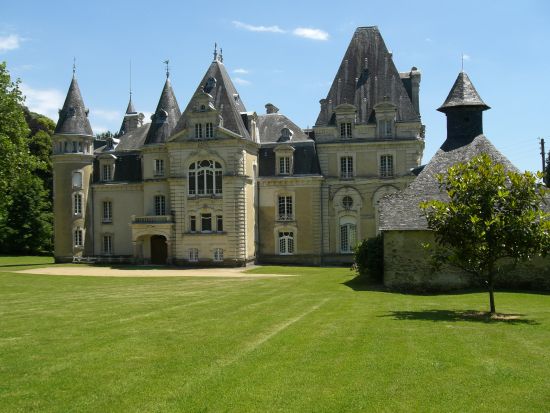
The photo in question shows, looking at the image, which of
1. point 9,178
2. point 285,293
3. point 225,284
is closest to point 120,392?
point 285,293

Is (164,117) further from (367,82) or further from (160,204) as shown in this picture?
(367,82)

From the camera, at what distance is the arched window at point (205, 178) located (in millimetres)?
43906

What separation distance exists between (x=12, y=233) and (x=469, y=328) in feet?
181

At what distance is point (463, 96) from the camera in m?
33.8

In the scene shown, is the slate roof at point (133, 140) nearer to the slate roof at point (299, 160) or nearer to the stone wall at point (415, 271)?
the slate roof at point (299, 160)

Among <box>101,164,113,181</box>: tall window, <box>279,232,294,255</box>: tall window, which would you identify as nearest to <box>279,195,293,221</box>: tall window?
<box>279,232,294,255</box>: tall window

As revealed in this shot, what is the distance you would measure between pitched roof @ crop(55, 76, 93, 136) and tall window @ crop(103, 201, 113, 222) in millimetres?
5758

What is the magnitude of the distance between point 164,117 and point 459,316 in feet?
113

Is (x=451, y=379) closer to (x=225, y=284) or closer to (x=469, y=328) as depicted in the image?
(x=469, y=328)

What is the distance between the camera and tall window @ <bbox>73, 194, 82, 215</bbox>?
49844mm

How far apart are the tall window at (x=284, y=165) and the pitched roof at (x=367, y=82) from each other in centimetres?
354

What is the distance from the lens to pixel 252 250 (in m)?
45.2

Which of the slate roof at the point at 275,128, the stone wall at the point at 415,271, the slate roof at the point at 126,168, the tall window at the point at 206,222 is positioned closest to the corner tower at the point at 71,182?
the slate roof at the point at 126,168

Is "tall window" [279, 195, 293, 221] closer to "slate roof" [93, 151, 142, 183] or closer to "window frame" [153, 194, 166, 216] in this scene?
"window frame" [153, 194, 166, 216]
